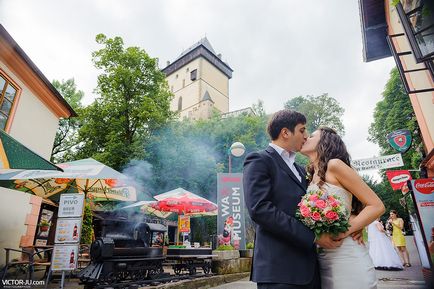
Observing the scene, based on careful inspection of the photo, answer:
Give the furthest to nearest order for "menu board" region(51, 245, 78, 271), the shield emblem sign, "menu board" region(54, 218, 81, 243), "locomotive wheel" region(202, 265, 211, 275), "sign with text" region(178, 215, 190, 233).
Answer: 1. "sign with text" region(178, 215, 190, 233)
2. the shield emblem sign
3. "locomotive wheel" region(202, 265, 211, 275)
4. "menu board" region(54, 218, 81, 243)
5. "menu board" region(51, 245, 78, 271)

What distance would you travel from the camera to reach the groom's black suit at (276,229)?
1748 millimetres

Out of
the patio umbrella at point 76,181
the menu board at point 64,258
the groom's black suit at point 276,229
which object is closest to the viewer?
the groom's black suit at point 276,229

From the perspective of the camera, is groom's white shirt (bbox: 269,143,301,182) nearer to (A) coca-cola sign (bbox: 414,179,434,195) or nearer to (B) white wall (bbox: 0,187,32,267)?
(A) coca-cola sign (bbox: 414,179,434,195)

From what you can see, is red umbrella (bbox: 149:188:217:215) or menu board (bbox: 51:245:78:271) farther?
red umbrella (bbox: 149:188:217:215)

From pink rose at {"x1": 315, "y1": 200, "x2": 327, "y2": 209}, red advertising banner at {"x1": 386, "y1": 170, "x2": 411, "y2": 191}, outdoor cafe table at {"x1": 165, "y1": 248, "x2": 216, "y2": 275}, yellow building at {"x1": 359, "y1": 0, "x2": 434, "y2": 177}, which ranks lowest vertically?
outdoor cafe table at {"x1": 165, "y1": 248, "x2": 216, "y2": 275}

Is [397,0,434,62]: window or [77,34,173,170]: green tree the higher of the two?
[77,34,173,170]: green tree

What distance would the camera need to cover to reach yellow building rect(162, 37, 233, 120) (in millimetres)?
54156

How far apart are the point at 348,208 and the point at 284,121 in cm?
80

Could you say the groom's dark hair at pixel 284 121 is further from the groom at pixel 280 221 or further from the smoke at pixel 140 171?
the smoke at pixel 140 171

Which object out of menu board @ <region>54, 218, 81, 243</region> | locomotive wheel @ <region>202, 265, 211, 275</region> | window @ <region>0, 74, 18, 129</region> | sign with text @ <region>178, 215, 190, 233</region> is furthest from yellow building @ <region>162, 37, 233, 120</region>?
Answer: menu board @ <region>54, 218, 81, 243</region>

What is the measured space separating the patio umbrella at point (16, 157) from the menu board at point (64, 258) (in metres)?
1.74

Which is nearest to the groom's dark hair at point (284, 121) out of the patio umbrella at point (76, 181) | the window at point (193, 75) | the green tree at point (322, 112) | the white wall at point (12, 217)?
the patio umbrella at point (76, 181)

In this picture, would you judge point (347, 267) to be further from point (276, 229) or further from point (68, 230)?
point (68, 230)

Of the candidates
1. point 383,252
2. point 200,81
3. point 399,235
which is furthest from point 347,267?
point 200,81
